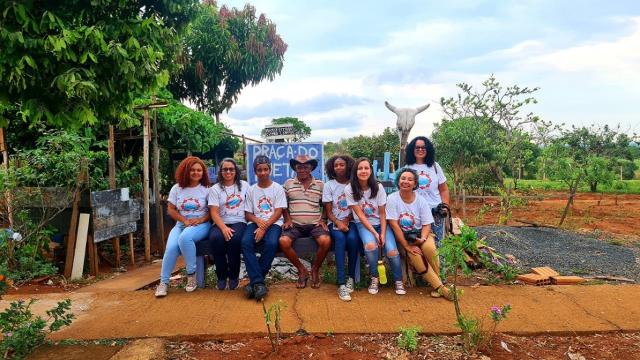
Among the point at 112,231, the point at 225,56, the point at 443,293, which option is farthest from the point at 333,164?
the point at 225,56

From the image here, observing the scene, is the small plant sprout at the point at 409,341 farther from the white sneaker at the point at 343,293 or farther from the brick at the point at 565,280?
the brick at the point at 565,280

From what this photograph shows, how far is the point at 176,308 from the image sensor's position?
3.87 metres

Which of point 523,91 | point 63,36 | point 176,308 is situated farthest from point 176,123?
point 523,91

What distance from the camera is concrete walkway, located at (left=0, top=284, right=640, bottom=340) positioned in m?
3.36

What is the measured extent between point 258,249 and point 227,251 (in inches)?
12.4

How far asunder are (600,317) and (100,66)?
13.7 ft

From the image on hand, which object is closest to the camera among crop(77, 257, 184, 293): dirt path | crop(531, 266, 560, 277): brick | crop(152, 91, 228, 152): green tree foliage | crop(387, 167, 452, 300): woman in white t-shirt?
crop(387, 167, 452, 300): woman in white t-shirt

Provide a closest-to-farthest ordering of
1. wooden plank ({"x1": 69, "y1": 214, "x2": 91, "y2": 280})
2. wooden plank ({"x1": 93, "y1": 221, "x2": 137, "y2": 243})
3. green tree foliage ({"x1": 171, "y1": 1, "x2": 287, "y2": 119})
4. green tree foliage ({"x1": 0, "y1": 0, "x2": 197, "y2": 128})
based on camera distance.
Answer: green tree foliage ({"x1": 0, "y1": 0, "x2": 197, "y2": 128}) < wooden plank ({"x1": 69, "y1": 214, "x2": 91, "y2": 280}) < wooden plank ({"x1": 93, "y1": 221, "x2": 137, "y2": 243}) < green tree foliage ({"x1": 171, "y1": 1, "x2": 287, "y2": 119})

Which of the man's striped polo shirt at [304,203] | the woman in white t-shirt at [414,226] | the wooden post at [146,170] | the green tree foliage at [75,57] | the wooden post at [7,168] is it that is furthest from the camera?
the wooden post at [146,170]

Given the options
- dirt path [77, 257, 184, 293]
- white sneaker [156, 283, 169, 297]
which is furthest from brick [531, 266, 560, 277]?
dirt path [77, 257, 184, 293]

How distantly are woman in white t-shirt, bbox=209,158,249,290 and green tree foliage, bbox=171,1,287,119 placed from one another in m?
11.4

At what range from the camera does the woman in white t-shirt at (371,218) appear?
4160 millimetres

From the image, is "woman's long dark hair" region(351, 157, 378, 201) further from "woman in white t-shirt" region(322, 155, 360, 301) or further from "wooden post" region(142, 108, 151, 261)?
"wooden post" region(142, 108, 151, 261)

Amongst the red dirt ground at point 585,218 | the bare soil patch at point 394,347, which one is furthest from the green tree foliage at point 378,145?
the bare soil patch at point 394,347
